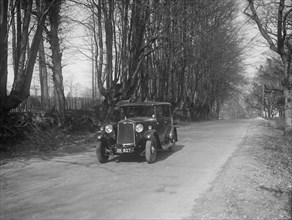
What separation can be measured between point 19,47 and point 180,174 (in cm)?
915

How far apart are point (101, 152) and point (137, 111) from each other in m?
2.13

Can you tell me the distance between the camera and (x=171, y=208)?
19.2 ft

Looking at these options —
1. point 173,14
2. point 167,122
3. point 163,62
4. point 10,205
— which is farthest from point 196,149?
point 163,62

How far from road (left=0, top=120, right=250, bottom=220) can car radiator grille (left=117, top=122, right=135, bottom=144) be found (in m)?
0.73

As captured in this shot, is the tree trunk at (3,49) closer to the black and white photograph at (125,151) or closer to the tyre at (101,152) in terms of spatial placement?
the black and white photograph at (125,151)

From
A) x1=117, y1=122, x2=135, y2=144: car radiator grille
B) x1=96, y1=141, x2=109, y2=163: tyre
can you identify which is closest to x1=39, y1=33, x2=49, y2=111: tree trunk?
x1=96, y1=141, x2=109, y2=163: tyre

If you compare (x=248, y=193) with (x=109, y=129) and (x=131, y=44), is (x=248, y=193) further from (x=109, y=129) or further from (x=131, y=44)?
(x=131, y=44)

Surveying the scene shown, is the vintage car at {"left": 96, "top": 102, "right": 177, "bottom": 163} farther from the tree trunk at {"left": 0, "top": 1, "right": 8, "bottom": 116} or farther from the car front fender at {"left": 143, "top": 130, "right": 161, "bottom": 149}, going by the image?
the tree trunk at {"left": 0, "top": 1, "right": 8, "bottom": 116}

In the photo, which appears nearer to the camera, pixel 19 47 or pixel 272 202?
pixel 272 202

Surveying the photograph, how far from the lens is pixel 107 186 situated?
7.41 m

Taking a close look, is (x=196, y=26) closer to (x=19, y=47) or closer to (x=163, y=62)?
(x=163, y=62)

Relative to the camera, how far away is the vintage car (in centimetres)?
1024

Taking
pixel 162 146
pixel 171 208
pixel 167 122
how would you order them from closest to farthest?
pixel 171 208 < pixel 162 146 < pixel 167 122

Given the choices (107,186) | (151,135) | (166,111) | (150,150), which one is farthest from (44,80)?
(107,186)
